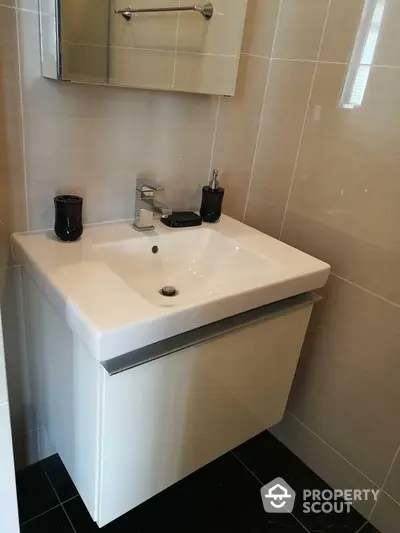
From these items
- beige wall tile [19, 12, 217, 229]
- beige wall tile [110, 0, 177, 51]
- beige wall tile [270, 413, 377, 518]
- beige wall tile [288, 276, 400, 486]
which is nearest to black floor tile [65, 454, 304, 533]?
beige wall tile [270, 413, 377, 518]

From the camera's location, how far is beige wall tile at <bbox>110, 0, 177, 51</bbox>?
0.98m

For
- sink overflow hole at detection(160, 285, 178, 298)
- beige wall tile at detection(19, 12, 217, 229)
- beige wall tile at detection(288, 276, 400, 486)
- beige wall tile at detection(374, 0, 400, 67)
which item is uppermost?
beige wall tile at detection(374, 0, 400, 67)

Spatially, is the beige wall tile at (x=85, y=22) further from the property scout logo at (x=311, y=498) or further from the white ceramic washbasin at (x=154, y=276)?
the property scout logo at (x=311, y=498)

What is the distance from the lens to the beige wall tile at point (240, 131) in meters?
1.26

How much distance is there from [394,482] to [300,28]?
1352mm

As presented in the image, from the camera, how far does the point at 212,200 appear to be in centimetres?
124

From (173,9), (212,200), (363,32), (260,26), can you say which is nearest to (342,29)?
(363,32)

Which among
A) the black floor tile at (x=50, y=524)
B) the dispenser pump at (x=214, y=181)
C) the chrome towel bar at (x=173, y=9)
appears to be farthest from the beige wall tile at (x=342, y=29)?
the black floor tile at (x=50, y=524)

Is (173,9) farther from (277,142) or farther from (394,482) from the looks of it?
(394,482)

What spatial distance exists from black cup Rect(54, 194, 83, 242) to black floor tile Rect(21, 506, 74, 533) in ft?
2.69

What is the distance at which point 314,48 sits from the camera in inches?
46.7

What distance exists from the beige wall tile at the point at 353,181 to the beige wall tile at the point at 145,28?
440 millimetres

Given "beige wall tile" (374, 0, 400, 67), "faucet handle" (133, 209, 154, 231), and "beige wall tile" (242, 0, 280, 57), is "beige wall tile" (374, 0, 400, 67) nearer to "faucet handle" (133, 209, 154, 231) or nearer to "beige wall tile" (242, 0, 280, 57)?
"beige wall tile" (242, 0, 280, 57)

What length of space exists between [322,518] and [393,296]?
75 cm
